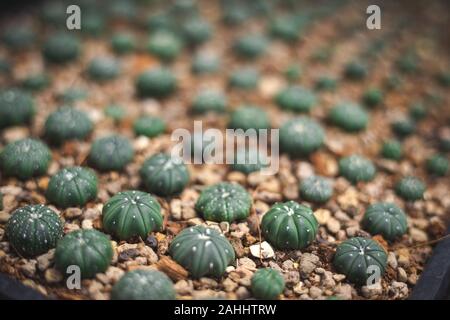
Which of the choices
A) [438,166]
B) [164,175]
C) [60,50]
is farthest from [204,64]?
[438,166]

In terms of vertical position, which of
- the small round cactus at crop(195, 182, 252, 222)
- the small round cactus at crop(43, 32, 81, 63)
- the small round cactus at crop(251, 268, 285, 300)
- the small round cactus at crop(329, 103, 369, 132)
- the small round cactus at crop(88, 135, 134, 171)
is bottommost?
the small round cactus at crop(251, 268, 285, 300)

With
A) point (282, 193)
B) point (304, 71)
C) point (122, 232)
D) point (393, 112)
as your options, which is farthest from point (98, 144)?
point (393, 112)

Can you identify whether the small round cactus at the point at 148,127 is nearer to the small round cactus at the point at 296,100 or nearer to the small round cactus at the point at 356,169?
the small round cactus at the point at 296,100

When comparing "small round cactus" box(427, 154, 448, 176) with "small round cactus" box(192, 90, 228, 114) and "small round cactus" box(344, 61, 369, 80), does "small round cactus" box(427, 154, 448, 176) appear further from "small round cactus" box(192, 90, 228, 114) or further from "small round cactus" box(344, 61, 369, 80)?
"small round cactus" box(192, 90, 228, 114)

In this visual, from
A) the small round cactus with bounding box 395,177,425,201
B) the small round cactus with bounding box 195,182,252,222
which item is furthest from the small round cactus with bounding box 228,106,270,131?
the small round cactus with bounding box 395,177,425,201

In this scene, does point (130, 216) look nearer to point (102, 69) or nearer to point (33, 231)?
point (33, 231)
